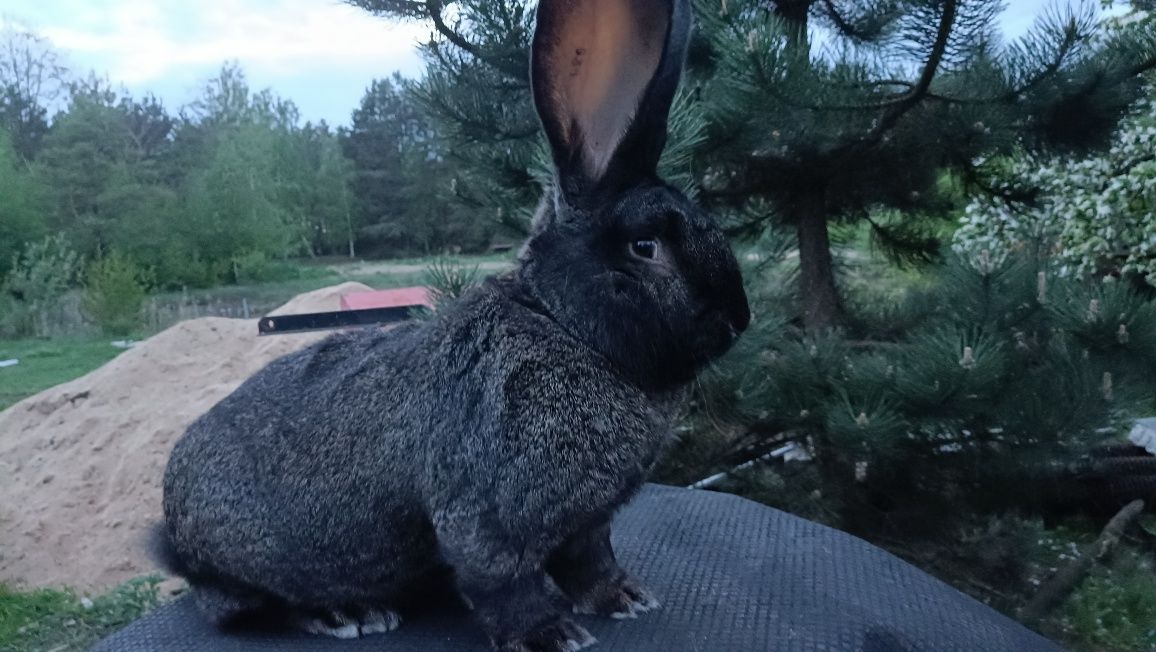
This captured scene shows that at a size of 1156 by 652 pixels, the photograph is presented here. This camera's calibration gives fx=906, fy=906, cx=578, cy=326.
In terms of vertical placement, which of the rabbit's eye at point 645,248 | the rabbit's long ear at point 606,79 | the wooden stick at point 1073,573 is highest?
the rabbit's long ear at point 606,79

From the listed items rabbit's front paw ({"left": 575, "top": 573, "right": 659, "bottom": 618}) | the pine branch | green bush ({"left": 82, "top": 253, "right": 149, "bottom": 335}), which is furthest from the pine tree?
green bush ({"left": 82, "top": 253, "right": 149, "bottom": 335})

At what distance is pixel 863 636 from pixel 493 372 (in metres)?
0.67

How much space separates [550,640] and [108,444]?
339cm

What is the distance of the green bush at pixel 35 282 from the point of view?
3865 mm

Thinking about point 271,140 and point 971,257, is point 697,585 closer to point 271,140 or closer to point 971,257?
point 971,257

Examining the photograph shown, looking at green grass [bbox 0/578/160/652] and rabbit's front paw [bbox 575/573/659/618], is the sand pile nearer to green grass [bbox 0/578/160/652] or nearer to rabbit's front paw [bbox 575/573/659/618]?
green grass [bbox 0/578/160/652]

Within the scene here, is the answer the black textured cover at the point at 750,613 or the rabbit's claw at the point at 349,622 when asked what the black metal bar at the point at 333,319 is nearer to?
the black textured cover at the point at 750,613

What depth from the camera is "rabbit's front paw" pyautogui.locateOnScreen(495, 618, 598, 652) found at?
1.17m

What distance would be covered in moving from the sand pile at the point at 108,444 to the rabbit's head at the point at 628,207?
2.42m

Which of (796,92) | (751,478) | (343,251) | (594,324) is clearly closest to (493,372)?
(594,324)

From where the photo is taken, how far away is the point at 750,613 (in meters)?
1.41

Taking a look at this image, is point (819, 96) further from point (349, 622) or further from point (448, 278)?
point (349, 622)

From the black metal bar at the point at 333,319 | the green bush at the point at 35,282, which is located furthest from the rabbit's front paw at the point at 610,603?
the green bush at the point at 35,282

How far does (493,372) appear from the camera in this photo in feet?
3.82
